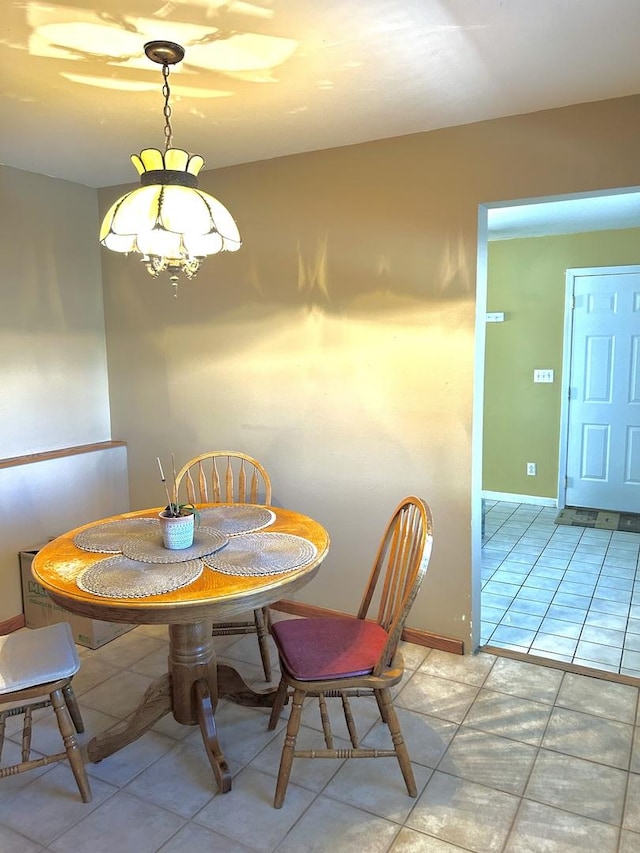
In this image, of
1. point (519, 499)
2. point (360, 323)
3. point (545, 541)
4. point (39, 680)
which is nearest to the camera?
point (39, 680)

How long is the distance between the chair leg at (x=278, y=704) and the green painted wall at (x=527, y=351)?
11.9 ft

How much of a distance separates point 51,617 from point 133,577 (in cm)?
147

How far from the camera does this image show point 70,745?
183 centimetres

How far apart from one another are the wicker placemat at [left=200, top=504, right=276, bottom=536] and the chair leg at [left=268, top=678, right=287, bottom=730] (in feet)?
1.85

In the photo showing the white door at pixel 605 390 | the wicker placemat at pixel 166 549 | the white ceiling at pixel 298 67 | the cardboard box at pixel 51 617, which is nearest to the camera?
the white ceiling at pixel 298 67

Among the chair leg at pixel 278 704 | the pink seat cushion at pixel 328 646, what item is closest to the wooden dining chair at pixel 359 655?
the pink seat cushion at pixel 328 646

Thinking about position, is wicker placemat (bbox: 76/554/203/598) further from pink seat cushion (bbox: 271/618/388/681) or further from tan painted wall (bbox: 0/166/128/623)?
tan painted wall (bbox: 0/166/128/623)

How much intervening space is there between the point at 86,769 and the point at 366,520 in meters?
1.52

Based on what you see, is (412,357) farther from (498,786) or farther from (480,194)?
(498,786)

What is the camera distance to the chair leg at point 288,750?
183 cm

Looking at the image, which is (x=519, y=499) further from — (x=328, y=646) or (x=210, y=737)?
(x=210, y=737)

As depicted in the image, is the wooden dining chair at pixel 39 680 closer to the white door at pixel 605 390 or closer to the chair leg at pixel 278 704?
the chair leg at pixel 278 704

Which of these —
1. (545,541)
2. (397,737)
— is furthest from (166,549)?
(545,541)

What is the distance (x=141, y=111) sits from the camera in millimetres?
2262
